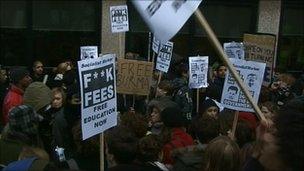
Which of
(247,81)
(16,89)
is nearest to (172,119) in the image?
(247,81)

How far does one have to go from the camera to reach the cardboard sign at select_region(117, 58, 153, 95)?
8.03 metres

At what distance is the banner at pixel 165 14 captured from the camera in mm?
2633

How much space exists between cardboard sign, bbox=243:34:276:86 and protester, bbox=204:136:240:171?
3.54m

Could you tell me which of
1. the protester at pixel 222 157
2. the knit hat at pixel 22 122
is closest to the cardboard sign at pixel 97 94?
the knit hat at pixel 22 122

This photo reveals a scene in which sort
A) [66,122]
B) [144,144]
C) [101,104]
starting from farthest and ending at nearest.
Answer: [66,122], [101,104], [144,144]

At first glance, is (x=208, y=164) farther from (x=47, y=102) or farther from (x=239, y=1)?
(x=239, y=1)

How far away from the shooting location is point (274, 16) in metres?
14.7

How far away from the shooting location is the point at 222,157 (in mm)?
3545

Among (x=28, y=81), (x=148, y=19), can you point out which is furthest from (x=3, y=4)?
(x=148, y=19)

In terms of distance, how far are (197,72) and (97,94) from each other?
454 centimetres

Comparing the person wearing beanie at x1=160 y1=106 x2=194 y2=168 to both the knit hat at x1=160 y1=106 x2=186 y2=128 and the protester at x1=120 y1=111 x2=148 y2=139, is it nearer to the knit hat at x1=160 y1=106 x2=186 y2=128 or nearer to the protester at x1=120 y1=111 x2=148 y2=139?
the knit hat at x1=160 y1=106 x2=186 y2=128

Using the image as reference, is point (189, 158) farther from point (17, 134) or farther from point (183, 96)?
point (183, 96)

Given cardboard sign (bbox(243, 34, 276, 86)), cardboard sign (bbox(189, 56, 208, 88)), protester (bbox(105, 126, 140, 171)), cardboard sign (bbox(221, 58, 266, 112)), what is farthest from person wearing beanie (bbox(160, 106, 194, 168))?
cardboard sign (bbox(189, 56, 208, 88))

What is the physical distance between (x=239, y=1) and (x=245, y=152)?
11.5 metres
